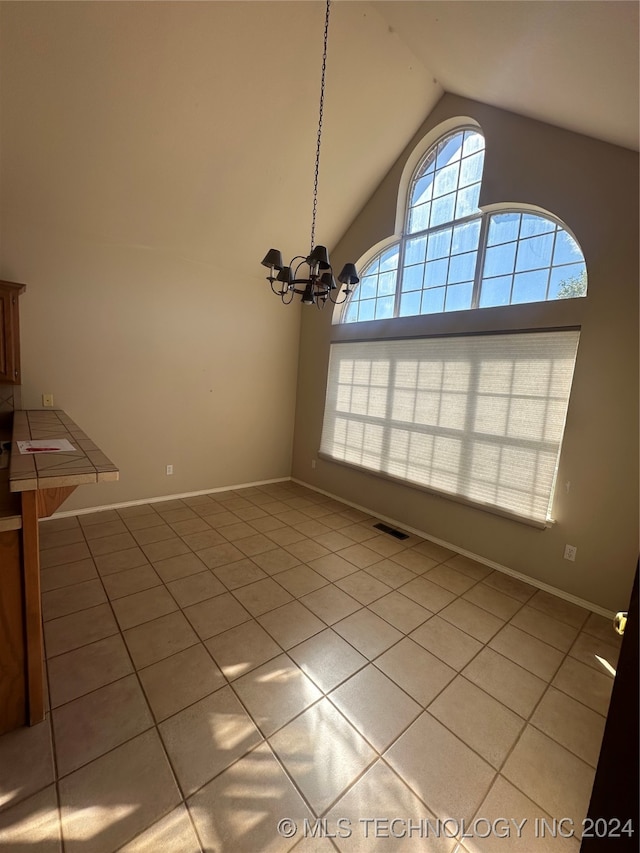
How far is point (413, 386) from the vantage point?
11.8 ft

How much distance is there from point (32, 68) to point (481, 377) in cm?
375

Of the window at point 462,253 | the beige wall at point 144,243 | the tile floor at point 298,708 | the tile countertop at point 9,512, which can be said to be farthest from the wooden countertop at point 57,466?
the window at point 462,253

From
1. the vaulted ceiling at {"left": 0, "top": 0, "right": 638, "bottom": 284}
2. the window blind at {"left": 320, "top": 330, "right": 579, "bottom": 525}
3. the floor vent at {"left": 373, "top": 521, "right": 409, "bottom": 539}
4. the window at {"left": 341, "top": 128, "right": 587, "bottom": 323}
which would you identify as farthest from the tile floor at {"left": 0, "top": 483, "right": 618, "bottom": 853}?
the vaulted ceiling at {"left": 0, "top": 0, "right": 638, "bottom": 284}

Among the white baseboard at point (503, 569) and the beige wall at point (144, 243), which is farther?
the white baseboard at point (503, 569)

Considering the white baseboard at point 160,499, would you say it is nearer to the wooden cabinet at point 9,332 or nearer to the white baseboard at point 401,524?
the white baseboard at point 401,524

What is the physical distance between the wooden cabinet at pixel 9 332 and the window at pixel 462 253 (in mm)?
3312

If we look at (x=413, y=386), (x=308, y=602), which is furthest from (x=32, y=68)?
(x=308, y=602)

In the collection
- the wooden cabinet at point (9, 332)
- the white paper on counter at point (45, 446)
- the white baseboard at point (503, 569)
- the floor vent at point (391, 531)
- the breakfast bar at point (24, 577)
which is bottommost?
the floor vent at point (391, 531)

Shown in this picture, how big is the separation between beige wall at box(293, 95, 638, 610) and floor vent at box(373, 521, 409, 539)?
612 millimetres

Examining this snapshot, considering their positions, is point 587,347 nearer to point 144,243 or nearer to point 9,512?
point 9,512

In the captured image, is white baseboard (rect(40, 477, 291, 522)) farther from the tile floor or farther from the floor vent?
the floor vent

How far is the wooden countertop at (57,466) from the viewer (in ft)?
4.25

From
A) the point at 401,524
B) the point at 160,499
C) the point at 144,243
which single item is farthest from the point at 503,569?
the point at 144,243

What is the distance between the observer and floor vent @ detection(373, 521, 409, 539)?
355 centimetres
